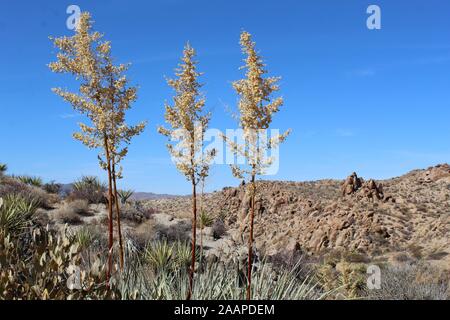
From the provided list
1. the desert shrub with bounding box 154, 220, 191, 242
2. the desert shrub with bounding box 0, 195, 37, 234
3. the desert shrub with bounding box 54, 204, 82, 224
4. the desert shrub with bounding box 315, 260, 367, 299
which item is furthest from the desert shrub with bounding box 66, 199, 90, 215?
the desert shrub with bounding box 315, 260, 367, 299

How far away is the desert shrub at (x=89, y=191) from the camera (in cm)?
2209

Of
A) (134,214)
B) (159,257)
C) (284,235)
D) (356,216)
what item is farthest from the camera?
(284,235)

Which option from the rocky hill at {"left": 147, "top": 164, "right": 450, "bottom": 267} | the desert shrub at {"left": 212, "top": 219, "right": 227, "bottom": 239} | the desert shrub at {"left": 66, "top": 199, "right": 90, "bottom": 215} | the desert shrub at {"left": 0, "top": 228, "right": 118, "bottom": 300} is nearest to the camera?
the desert shrub at {"left": 0, "top": 228, "right": 118, "bottom": 300}

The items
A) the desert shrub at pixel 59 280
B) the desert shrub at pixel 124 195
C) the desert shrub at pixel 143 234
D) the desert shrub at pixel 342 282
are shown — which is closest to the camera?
the desert shrub at pixel 59 280

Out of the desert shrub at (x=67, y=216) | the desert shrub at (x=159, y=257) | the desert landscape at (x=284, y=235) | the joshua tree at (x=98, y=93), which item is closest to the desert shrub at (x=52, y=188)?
the desert landscape at (x=284, y=235)

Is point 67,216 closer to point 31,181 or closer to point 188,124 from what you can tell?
point 31,181

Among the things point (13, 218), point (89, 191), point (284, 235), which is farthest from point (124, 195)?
point (284, 235)

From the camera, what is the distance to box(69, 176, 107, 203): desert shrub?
22.1 m

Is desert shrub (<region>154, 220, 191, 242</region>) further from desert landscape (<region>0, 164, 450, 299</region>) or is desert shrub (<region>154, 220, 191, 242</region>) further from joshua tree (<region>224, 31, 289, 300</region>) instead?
joshua tree (<region>224, 31, 289, 300</region>)

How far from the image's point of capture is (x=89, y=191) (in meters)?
22.8

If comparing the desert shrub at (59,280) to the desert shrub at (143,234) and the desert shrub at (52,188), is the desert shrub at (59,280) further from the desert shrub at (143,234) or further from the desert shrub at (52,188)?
the desert shrub at (52,188)

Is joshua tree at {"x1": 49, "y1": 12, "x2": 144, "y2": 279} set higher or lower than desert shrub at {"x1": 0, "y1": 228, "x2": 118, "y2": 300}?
higher

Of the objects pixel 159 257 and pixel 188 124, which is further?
pixel 159 257
